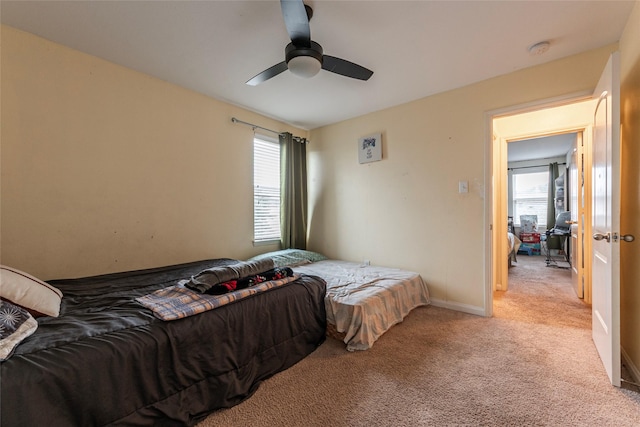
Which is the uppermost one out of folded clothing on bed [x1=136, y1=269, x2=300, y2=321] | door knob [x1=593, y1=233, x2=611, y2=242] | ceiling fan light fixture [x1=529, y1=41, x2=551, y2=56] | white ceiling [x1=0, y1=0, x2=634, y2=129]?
white ceiling [x1=0, y1=0, x2=634, y2=129]

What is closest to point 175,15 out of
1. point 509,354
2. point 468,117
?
point 468,117

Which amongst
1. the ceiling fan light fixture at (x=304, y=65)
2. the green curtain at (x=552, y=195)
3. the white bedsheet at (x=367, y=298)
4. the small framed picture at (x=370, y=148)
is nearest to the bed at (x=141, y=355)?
the white bedsheet at (x=367, y=298)

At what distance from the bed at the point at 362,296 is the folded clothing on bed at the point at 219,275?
2.36ft

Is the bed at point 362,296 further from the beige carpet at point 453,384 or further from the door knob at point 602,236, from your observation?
the door knob at point 602,236

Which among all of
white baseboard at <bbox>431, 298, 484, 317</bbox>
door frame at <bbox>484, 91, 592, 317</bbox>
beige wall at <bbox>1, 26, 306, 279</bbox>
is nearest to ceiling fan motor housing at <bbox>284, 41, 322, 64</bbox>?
beige wall at <bbox>1, 26, 306, 279</bbox>

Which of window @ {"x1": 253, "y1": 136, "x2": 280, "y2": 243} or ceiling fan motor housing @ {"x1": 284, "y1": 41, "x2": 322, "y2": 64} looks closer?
ceiling fan motor housing @ {"x1": 284, "y1": 41, "x2": 322, "y2": 64}

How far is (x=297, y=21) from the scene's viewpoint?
159 centimetres

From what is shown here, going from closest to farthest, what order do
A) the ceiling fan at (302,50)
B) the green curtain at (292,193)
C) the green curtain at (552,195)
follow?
the ceiling fan at (302,50) < the green curtain at (292,193) < the green curtain at (552,195)

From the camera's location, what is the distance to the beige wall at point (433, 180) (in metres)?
2.60

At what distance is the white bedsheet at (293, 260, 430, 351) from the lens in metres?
2.14

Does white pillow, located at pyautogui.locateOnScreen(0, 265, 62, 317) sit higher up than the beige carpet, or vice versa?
white pillow, located at pyautogui.locateOnScreen(0, 265, 62, 317)

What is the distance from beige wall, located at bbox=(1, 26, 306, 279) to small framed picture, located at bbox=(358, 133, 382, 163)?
5.64 feet

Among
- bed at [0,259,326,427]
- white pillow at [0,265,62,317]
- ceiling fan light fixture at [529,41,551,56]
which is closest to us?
bed at [0,259,326,427]

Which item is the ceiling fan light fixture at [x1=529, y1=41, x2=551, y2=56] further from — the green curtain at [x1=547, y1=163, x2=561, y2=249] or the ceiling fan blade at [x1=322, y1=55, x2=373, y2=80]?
the green curtain at [x1=547, y1=163, x2=561, y2=249]
